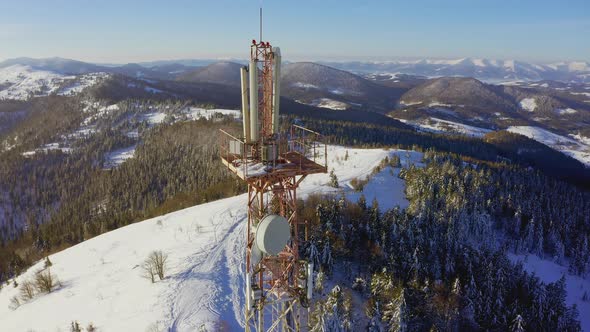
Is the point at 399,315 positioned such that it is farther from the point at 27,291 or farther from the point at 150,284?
the point at 27,291

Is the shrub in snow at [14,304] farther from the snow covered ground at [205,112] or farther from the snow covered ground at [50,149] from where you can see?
the snow covered ground at [50,149]

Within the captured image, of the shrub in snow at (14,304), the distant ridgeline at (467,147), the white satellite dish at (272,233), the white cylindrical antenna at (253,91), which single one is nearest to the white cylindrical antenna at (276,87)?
the white cylindrical antenna at (253,91)

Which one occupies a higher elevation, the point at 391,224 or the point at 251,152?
the point at 251,152

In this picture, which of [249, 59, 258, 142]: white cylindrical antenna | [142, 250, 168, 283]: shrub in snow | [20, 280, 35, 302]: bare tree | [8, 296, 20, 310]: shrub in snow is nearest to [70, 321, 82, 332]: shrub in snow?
[142, 250, 168, 283]: shrub in snow

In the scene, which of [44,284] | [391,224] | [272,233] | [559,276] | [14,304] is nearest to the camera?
[272,233]

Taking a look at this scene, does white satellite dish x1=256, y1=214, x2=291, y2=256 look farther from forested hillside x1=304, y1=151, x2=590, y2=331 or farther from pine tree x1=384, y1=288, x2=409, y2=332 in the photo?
pine tree x1=384, y1=288, x2=409, y2=332

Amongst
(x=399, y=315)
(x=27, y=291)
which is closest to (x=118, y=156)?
(x=27, y=291)

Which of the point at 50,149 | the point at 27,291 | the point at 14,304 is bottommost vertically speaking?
the point at 50,149
